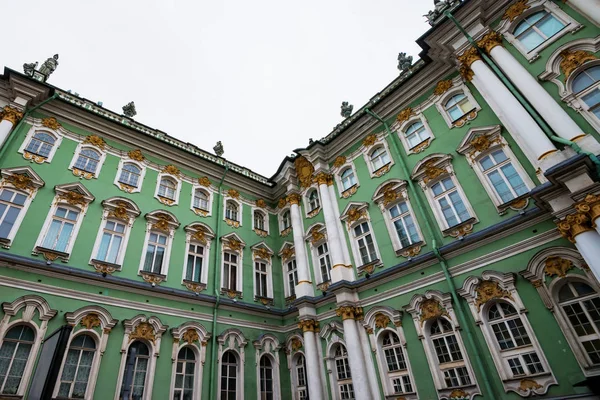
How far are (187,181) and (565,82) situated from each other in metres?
16.8

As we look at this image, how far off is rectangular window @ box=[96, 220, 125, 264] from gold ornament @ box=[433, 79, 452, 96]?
1518 cm

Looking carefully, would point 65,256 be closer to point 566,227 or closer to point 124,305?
point 124,305

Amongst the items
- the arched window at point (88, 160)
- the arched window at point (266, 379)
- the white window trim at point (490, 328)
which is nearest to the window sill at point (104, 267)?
the arched window at point (88, 160)

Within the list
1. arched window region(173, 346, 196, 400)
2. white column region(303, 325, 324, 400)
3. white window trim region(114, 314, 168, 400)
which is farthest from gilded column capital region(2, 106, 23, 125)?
white column region(303, 325, 324, 400)

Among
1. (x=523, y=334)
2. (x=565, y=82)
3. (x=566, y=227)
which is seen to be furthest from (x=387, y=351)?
(x=565, y=82)

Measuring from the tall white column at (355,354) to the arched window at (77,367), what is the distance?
9.25 meters

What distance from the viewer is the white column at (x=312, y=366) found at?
13680mm

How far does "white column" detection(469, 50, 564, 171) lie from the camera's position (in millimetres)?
9844

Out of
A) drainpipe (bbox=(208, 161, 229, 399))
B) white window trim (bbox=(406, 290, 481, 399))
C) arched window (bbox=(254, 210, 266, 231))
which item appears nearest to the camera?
white window trim (bbox=(406, 290, 481, 399))

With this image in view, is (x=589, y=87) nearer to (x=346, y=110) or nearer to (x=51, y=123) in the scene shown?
(x=346, y=110)

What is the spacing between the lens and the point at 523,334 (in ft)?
32.3

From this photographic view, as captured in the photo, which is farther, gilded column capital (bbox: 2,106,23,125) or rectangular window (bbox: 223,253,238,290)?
rectangular window (bbox: 223,253,238,290)

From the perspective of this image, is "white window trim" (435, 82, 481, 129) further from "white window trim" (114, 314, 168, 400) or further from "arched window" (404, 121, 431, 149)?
"white window trim" (114, 314, 168, 400)

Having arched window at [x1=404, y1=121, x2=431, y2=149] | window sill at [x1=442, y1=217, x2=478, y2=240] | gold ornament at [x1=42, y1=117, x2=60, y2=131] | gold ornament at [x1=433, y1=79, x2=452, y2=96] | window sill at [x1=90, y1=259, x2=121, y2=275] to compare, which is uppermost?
gold ornament at [x1=42, y1=117, x2=60, y2=131]
